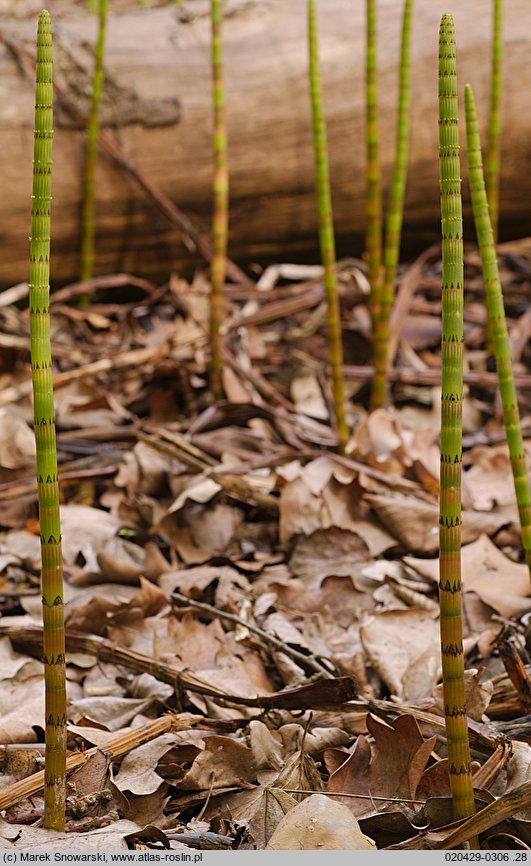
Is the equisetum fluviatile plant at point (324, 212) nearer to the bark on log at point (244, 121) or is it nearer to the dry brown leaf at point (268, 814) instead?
the bark on log at point (244, 121)

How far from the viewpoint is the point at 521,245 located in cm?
257

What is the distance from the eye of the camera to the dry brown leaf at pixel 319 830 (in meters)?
0.76

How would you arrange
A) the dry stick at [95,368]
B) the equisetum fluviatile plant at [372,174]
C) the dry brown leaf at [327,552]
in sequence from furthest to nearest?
the dry stick at [95,368] → the equisetum fluviatile plant at [372,174] → the dry brown leaf at [327,552]

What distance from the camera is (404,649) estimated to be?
1.15 metres

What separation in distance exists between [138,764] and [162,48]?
185 cm

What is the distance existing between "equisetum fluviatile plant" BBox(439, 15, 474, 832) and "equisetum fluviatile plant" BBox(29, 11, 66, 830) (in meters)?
0.31

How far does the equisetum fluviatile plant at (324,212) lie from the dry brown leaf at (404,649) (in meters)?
0.55

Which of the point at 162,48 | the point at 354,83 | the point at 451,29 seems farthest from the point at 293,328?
the point at 451,29

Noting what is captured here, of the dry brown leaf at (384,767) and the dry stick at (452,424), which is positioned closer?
the dry stick at (452,424)

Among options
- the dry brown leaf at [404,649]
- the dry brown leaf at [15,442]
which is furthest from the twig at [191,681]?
the dry brown leaf at [15,442]

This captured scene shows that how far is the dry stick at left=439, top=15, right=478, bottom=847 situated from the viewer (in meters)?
0.70

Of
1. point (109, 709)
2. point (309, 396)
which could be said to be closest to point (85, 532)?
point (109, 709)

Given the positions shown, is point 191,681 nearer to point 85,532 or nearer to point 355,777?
point 355,777

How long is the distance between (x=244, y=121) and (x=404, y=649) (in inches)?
59.2
